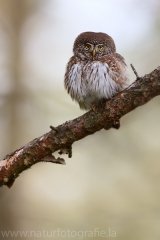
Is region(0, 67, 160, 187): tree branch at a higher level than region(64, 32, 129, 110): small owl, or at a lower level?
lower

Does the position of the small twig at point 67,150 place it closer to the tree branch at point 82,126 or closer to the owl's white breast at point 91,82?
the tree branch at point 82,126

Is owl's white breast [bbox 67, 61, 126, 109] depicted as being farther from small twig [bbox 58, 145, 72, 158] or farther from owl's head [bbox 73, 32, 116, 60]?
small twig [bbox 58, 145, 72, 158]

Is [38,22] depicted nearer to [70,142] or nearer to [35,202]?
[35,202]

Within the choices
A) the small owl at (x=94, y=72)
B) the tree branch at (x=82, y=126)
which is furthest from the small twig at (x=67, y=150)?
the small owl at (x=94, y=72)

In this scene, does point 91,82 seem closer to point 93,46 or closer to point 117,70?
point 117,70

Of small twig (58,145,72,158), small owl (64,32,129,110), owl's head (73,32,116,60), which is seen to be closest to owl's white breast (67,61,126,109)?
small owl (64,32,129,110)

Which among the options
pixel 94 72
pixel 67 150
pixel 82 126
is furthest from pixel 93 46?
pixel 67 150

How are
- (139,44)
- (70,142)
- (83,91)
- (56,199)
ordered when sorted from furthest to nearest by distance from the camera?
1. (56,199)
2. (139,44)
3. (83,91)
4. (70,142)

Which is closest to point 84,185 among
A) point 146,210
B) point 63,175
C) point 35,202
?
point 63,175
